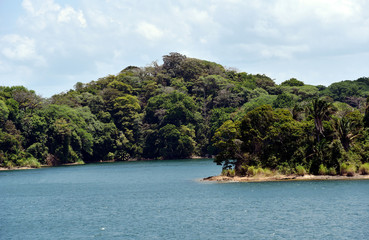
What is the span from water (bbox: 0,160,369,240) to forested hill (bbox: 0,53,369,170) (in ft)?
197

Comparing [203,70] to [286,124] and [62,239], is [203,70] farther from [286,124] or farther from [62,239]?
[62,239]

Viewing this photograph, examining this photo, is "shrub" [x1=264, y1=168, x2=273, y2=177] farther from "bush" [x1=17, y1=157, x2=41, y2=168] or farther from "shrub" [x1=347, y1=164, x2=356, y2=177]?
"bush" [x1=17, y1=157, x2=41, y2=168]

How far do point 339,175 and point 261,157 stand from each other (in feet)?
34.3

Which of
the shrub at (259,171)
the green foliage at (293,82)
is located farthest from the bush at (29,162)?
the green foliage at (293,82)

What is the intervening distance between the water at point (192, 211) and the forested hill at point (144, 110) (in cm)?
6008

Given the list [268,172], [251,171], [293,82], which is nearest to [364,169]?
[268,172]

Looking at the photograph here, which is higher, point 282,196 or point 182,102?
point 182,102

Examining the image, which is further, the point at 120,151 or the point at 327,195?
the point at 120,151

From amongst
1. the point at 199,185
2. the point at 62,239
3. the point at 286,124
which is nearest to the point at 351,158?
the point at 286,124

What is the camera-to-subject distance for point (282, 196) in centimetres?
5347

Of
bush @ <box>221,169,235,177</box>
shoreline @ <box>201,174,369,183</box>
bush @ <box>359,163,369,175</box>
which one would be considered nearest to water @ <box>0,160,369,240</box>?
shoreline @ <box>201,174,369,183</box>

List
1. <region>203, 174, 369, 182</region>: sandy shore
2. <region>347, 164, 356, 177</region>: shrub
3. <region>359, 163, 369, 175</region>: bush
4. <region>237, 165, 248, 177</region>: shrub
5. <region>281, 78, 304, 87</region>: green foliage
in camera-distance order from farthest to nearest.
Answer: <region>281, 78, 304, 87</region>: green foliage, <region>237, 165, 248, 177</region>: shrub, <region>359, 163, 369, 175</region>: bush, <region>203, 174, 369, 182</region>: sandy shore, <region>347, 164, 356, 177</region>: shrub

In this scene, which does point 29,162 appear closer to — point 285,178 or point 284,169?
point 284,169

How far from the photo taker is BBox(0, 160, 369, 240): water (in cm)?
3775
